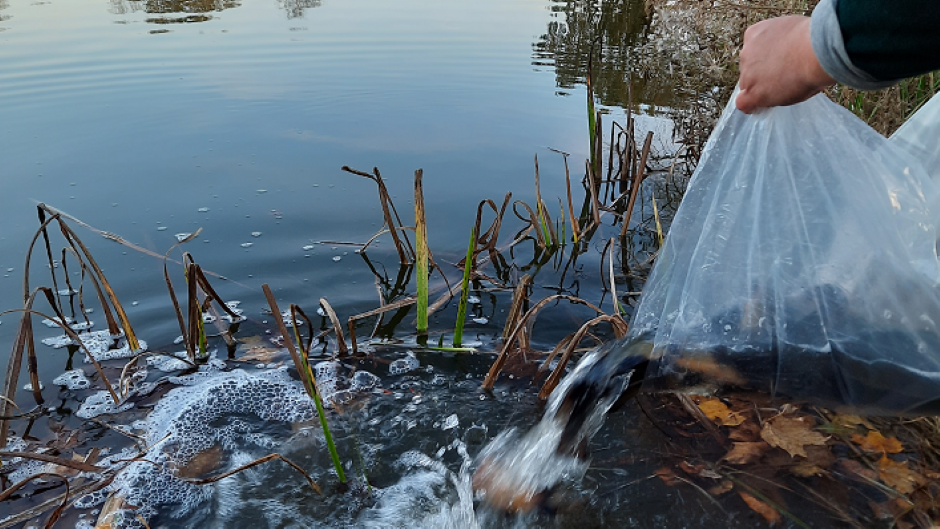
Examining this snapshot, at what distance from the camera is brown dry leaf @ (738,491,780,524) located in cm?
202

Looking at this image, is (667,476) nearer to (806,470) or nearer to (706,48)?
(806,470)

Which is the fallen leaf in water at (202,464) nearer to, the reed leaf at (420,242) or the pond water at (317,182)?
the pond water at (317,182)

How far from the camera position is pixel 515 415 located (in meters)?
2.56

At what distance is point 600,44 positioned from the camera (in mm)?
7711

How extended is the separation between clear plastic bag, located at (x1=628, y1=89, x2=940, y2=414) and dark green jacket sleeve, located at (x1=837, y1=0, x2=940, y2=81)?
519 mm

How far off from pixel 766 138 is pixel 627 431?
1204 mm

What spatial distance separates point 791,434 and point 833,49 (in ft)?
5.06

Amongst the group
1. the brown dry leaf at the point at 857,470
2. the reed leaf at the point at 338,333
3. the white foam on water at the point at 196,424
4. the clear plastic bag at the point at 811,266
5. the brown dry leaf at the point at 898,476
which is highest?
the clear plastic bag at the point at 811,266

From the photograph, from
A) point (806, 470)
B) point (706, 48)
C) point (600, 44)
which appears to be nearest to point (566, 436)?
point (806, 470)

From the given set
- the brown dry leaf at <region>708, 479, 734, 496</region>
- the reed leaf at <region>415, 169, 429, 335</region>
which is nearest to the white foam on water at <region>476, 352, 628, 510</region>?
the brown dry leaf at <region>708, 479, 734, 496</region>

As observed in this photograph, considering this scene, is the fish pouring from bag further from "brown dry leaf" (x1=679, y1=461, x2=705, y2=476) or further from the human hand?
the human hand

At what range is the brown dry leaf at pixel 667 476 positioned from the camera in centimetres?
218

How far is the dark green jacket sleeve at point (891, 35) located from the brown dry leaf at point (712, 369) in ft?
2.93

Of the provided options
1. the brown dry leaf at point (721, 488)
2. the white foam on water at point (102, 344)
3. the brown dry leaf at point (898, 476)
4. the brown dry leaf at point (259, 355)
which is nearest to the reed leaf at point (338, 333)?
the brown dry leaf at point (259, 355)
